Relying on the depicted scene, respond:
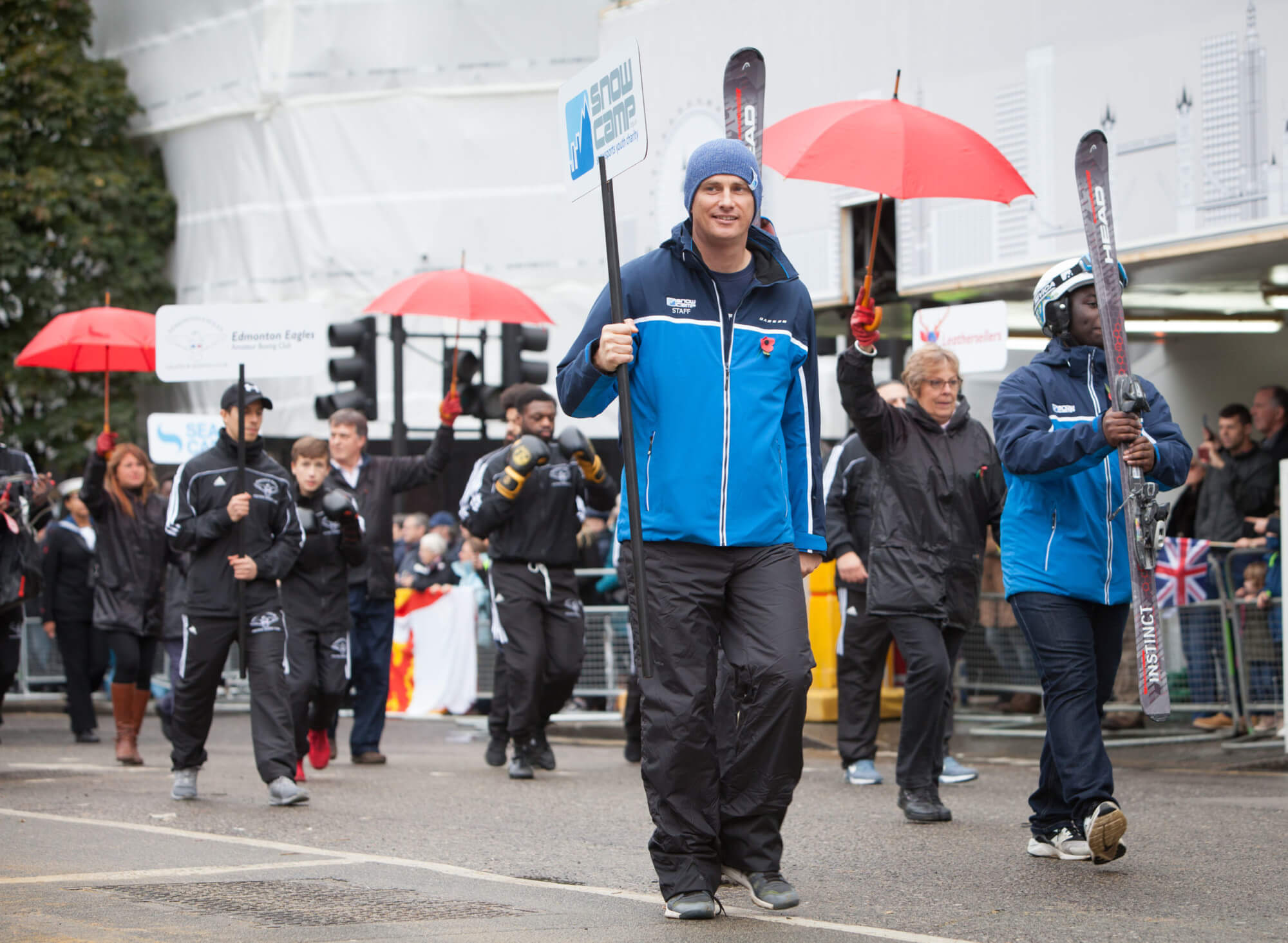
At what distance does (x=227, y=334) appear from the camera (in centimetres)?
1016

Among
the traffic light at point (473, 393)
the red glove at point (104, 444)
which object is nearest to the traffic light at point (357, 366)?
the traffic light at point (473, 393)

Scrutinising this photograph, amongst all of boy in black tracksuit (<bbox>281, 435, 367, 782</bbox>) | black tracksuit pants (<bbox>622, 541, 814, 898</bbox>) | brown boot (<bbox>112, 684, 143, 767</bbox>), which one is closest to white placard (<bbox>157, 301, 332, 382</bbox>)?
boy in black tracksuit (<bbox>281, 435, 367, 782</bbox>)

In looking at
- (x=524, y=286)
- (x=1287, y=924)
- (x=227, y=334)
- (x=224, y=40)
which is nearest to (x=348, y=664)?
(x=227, y=334)

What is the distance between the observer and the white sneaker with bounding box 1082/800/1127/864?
6.09m

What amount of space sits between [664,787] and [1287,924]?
5.96ft

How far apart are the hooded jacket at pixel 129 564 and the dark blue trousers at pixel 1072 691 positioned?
753cm

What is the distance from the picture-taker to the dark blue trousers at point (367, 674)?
452 inches

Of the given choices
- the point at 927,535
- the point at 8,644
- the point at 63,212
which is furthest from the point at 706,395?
the point at 63,212

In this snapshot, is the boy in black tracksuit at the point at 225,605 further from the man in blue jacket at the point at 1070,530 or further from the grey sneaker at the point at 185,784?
the man in blue jacket at the point at 1070,530

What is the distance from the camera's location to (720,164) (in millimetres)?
5625

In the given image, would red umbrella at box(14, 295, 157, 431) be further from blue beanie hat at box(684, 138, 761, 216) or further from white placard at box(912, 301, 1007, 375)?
blue beanie hat at box(684, 138, 761, 216)

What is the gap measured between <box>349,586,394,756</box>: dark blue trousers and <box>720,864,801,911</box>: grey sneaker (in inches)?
245

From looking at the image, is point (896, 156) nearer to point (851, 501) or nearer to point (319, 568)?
point (851, 501)

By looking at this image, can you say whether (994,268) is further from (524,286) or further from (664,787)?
(524,286)
